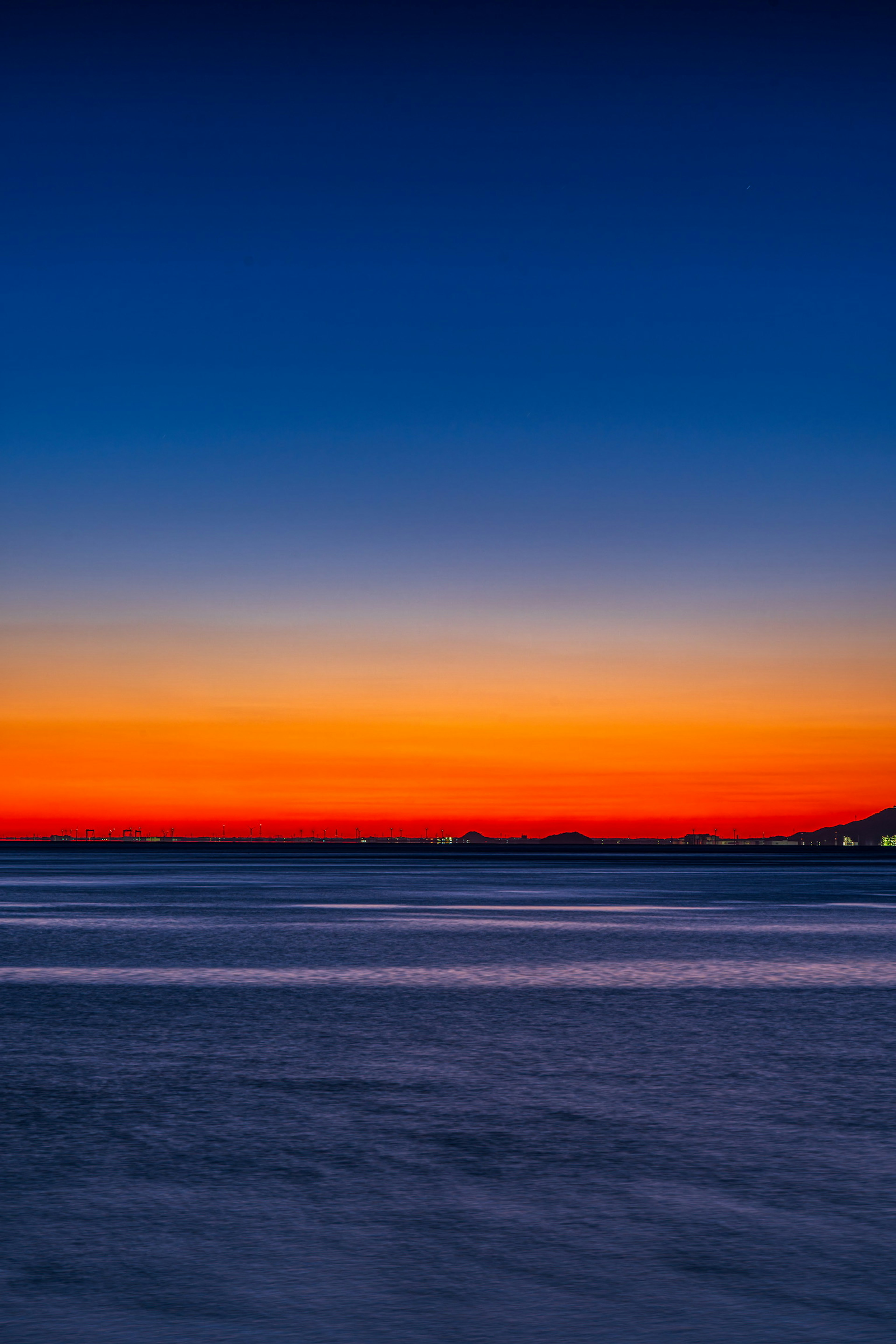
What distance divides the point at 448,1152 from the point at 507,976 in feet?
51.5

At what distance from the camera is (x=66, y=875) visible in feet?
373

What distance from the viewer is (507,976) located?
2769 centimetres

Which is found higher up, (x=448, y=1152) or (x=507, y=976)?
(x=448, y=1152)

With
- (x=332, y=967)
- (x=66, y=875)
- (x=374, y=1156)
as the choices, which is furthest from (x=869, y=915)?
(x=66, y=875)

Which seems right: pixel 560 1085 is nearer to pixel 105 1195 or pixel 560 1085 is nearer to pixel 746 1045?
pixel 746 1045

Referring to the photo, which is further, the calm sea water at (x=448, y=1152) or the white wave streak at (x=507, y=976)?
the white wave streak at (x=507, y=976)

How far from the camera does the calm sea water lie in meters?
8.22

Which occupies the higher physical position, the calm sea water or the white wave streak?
the calm sea water

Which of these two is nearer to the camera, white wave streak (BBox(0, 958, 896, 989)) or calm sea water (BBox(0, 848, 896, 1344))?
calm sea water (BBox(0, 848, 896, 1344))

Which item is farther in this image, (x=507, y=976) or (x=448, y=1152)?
(x=507, y=976)

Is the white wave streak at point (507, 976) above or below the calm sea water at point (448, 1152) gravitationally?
below

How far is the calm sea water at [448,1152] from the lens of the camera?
8.22 m

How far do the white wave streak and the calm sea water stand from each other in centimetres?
15

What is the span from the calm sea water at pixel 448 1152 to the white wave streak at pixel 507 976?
0.51 ft
